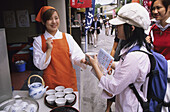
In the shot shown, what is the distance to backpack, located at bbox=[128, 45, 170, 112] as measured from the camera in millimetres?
1266

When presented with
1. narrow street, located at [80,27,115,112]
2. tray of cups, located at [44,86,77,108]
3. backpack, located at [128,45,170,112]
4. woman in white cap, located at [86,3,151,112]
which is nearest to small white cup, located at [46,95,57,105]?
tray of cups, located at [44,86,77,108]

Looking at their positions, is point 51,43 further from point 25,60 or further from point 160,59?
point 25,60

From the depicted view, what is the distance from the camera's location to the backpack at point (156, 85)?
1.27 meters

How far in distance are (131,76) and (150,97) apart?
0.30 m

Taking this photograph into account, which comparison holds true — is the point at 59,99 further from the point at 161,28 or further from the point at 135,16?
the point at 161,28

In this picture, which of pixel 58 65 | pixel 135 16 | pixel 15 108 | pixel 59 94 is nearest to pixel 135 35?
pixel 135 16

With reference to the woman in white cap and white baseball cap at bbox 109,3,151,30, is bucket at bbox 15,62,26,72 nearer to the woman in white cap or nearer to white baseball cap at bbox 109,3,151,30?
the woman in white cap

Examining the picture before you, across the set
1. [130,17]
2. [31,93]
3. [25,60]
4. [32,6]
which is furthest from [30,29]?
[130,17]

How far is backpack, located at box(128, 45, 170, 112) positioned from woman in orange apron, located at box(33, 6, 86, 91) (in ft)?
3.21

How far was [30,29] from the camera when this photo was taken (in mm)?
6918

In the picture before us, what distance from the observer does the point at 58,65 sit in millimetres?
2098

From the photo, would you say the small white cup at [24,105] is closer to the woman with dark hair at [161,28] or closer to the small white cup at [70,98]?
the small white cup at [70,98]

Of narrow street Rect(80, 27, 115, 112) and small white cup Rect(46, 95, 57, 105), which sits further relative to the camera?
narrow street Rect(80, 27, 115, 112)

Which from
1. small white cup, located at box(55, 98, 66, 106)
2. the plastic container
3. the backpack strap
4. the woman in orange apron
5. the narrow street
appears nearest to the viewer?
the backpack strap
